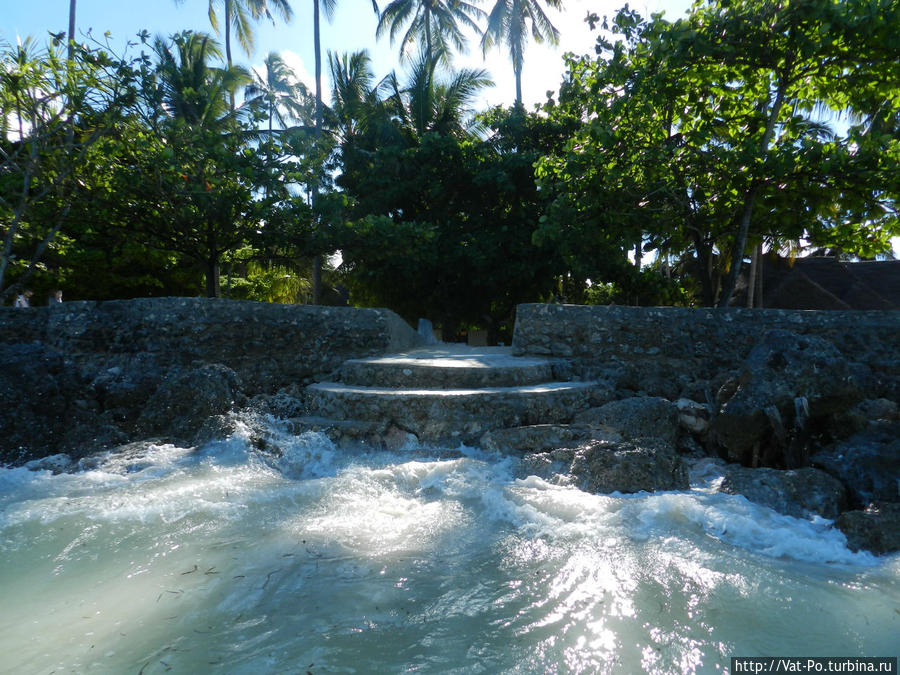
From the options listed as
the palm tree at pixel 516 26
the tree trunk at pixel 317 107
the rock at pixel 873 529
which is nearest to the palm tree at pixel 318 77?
the tree trunk at pixel 317 107

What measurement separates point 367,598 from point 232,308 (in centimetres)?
521

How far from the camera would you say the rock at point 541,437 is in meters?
4.84

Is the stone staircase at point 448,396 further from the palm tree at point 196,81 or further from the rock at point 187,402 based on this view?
the palm tree at point 196,81

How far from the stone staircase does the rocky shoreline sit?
0.40 feet

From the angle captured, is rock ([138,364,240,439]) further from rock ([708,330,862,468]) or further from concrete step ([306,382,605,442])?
rock ([708,330,862,468])

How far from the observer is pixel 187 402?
5637 mm

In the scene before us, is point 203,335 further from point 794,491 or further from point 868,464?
point 868,464

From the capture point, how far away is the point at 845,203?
350 inches

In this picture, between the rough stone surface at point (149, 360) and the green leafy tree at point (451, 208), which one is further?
the green leafy tree at point (451, 208)

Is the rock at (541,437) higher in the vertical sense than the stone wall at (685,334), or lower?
lower

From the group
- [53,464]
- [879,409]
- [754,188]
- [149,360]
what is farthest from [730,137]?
[53,464]

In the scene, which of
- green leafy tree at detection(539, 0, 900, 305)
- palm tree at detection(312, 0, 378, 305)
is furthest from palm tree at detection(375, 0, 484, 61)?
green leafy tree at detection(539, 0, 900, 305)

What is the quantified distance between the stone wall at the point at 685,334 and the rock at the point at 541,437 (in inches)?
76.5

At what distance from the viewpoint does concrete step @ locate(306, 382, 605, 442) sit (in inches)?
209
